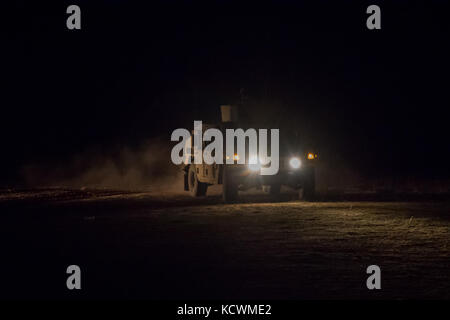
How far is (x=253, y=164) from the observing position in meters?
19.5

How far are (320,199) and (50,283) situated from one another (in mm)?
13189

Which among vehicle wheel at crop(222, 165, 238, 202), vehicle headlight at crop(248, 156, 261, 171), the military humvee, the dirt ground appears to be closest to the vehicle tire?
the military humvee

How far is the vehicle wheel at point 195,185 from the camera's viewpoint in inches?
874

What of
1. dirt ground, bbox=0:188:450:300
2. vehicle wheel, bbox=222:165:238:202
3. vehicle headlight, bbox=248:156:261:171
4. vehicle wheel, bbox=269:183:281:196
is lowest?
dirt ground, bbox=0:188:450:300

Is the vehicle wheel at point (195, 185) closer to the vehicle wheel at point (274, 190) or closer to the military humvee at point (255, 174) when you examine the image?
the military humvee at point (255, 174)

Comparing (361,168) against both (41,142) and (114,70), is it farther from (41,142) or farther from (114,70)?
(114,70)

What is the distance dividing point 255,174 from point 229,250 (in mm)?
9120

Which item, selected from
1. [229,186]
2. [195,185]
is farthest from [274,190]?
[229,186]

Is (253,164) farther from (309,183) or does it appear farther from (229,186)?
(309,183)

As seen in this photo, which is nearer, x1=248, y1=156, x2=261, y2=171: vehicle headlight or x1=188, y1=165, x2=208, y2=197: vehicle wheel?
x1=248, y1=156, x2=261, y2=171: vehicle headlight

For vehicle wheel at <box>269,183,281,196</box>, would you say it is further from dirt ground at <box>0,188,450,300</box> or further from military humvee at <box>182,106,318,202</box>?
dirt ground at <box>0,188,450,300</box>

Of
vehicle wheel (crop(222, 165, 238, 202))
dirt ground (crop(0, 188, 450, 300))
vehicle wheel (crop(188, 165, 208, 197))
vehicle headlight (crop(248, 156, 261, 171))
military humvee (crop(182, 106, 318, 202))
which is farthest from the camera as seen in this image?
vehicle wheel (crop(188, 165, 208, 197))

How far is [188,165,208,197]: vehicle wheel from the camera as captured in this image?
22188 mm

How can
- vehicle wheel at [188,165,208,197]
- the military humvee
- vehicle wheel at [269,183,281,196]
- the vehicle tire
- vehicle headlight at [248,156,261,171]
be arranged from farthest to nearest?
vehicle wheel at [269,183,281,196] → vehicle wheel at [188,165,208,197] → the vehicle tire → vehicle headlight at [248,156,261,171] → the military humvee
